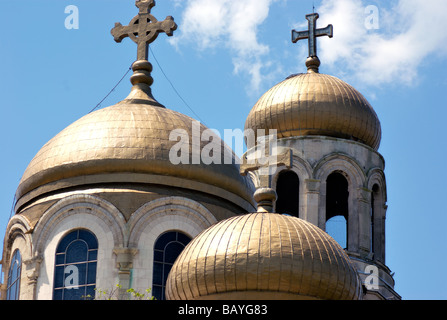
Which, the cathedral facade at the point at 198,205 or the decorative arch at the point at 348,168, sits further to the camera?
the decorative arch at the point at 348,168

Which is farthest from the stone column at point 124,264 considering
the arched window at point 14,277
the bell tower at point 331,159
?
the bell tower at point 331,159

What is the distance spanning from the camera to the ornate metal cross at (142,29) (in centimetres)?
3972

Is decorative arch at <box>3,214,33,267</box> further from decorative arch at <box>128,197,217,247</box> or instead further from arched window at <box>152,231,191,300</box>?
arched window at <box>152,231,191,300</box>

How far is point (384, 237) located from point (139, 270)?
8244mm

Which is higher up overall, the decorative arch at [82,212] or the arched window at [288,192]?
the arched window at [288,192]

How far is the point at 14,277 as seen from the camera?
122 ft

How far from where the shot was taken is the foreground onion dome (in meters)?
40.6

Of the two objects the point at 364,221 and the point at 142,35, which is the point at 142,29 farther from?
the point at 364,221

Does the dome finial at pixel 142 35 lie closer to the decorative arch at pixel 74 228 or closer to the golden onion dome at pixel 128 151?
the golden onion dome at pixel 128 151

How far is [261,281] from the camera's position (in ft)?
101

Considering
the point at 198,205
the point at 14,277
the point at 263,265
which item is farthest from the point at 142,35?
the point at 263,265

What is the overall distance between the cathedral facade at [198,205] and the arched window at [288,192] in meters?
0.04
